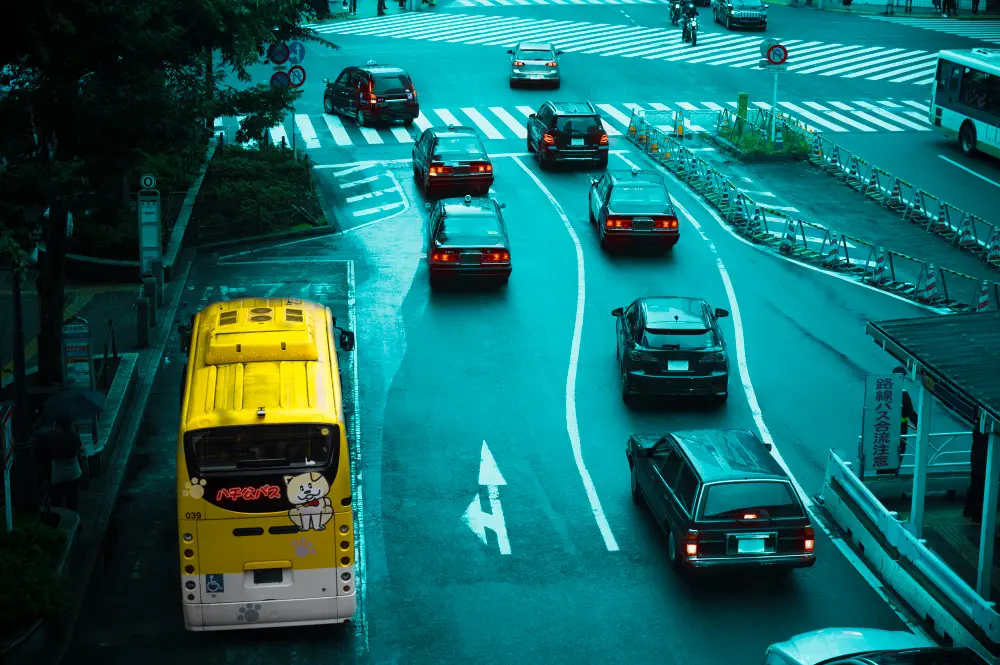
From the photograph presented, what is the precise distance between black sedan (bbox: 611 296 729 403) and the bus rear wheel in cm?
2281

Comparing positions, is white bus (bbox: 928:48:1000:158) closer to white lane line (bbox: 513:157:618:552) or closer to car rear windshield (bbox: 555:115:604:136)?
car rear windshield (bbox: 555:115:604:136)

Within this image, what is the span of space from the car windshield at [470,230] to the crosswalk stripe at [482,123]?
585 inches

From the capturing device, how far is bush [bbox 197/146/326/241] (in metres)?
31.8

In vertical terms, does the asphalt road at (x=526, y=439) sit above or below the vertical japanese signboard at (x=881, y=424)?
below

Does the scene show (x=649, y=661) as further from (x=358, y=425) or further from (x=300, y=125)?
(x=300, y=125)

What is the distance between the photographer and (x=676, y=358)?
21469 millimetres

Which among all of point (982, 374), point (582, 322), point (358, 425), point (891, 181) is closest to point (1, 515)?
point (358, 425)

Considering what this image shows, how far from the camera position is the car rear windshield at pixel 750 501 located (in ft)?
51.3

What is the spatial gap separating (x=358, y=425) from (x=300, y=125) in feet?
84.9

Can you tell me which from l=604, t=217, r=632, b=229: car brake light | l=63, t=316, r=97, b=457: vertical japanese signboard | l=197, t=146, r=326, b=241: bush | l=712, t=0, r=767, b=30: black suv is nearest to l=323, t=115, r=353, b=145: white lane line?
l=197, t=146, r=326, b=241: bush

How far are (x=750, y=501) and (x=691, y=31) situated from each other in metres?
47.1

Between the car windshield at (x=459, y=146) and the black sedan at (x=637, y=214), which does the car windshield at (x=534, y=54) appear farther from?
the black sedan at (x=637, y=214)

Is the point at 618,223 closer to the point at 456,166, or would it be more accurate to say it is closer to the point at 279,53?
the point at 456,166

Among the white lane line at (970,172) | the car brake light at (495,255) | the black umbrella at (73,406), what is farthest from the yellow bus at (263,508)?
the white lane line at (970,172)
